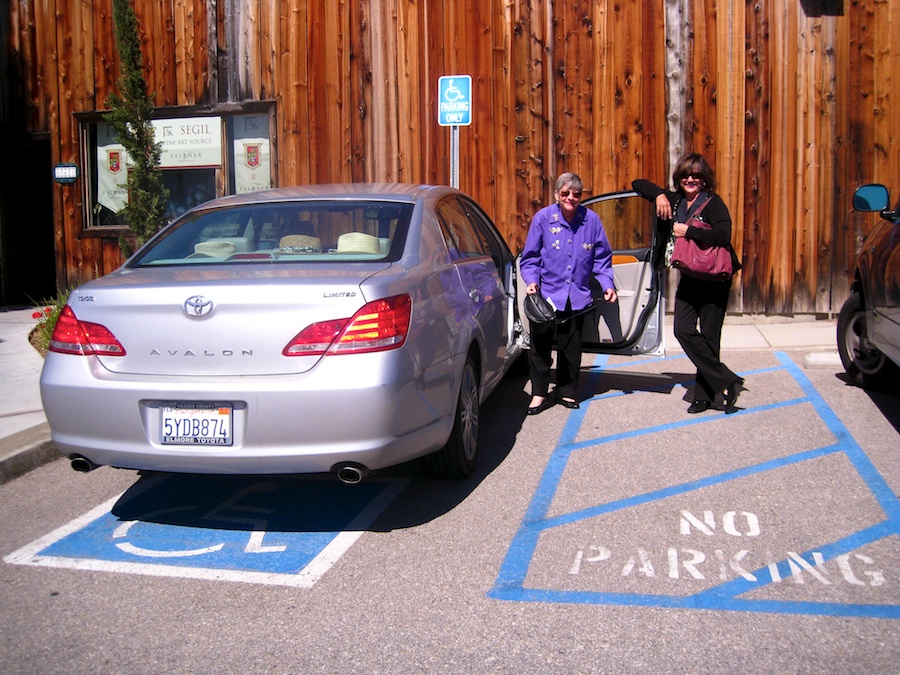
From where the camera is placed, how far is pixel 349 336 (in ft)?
13.1

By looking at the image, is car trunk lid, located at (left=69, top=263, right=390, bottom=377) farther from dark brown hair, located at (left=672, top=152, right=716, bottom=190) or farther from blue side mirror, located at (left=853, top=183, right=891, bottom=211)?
blue side mirror, located at (left=853, top=183, right=891, bottom=211)

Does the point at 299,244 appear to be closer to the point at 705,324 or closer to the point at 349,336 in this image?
the point at 349,336

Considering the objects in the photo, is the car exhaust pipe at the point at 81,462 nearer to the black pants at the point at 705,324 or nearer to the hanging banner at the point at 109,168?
the black pants at the point at 705,324

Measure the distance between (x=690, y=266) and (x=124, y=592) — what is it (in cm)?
411

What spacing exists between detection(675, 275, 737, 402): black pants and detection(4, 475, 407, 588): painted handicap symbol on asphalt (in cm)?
242

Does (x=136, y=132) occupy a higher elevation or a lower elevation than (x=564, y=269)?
higher

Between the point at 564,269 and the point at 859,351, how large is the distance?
258 cm

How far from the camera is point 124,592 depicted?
3773 millimetres

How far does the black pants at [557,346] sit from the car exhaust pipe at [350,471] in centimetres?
260

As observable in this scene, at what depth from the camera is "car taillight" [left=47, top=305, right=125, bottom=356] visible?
13.7 feet

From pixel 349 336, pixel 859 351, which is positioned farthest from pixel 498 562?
pixel 859 351

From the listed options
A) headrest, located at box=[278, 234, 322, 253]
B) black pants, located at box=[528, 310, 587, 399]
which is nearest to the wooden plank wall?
black pants, located at box=[528, 310, 587, 399]

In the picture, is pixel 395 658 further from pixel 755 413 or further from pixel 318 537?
pixel 755 413

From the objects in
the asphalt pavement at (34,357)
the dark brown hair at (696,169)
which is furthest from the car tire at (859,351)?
the dark brown hair at (696,169)
